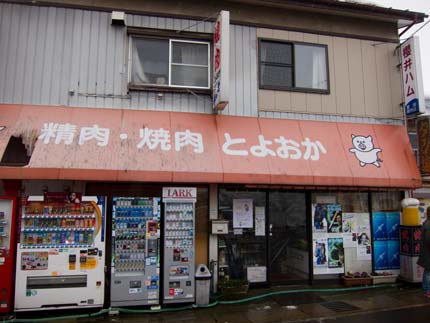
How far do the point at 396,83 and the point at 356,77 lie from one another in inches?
53.5

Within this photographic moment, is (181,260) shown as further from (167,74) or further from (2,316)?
(167,74)

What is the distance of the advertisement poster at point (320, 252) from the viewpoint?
9250 mm

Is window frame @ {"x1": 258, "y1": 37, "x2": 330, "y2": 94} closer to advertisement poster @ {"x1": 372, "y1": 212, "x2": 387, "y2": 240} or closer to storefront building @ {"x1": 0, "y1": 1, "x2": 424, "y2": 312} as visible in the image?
storefront building @ {"x1": 0, "y1": 1, "x2": 424, "y2": 312}

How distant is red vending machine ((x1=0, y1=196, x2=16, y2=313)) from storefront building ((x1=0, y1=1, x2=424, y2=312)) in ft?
1.88

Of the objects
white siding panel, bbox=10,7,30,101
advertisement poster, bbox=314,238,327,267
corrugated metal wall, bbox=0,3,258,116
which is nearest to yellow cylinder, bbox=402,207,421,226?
advertisement poster, bbox=314,238,327,267

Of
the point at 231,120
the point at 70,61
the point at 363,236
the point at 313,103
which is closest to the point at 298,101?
the point at 313,103

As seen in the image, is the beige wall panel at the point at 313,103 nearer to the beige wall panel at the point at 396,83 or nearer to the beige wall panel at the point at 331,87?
the beige wall panel at the point at 331,87

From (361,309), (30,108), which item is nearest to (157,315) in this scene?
(361,309)

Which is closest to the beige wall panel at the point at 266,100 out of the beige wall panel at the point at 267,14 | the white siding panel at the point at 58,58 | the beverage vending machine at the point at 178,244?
the beige wall panel at the point at 267,14

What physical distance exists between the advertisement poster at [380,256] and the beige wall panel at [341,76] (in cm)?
385

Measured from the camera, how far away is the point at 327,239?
9383mm

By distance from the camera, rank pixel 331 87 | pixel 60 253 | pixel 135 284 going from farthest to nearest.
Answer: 1. pixel 331 87
2. pixel 135 284
3. pixel 60 253

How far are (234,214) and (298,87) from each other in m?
4.03

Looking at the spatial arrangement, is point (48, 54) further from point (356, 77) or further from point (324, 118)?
point (356, 77)
